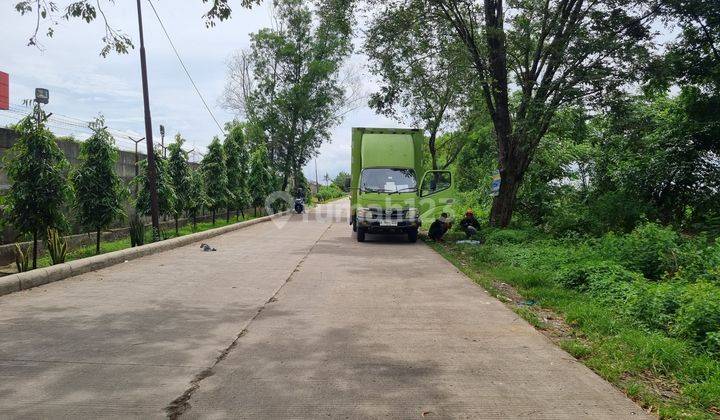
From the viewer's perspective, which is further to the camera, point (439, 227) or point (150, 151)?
point (439, 227)

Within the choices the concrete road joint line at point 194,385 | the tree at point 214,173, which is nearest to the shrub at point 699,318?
→ the concrete road joint line at point 194,385

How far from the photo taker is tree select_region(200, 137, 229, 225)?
21109 millimetres

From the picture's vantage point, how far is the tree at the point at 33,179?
958cm

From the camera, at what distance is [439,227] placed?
15.7 meters

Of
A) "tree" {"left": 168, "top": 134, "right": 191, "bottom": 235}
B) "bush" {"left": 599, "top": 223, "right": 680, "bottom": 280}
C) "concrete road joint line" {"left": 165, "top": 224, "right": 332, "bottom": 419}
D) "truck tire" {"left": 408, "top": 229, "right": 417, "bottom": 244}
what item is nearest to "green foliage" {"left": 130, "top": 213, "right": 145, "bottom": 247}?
"tree" {"left": 168, "top": 134, "right": 191, "bottom": 235}

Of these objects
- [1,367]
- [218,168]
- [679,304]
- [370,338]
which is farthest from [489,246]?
[218,168]

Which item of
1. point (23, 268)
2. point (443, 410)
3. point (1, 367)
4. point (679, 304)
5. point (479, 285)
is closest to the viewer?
point (443, 410)

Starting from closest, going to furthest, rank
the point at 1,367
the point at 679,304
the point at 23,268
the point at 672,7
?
the point at 1,367
the point at 679,304
the point at 23,268
the point at 672,7

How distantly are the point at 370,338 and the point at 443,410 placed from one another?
1.83m

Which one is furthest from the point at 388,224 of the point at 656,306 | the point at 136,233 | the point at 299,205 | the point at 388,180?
the point at 299,205

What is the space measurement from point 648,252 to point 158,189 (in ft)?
42.5

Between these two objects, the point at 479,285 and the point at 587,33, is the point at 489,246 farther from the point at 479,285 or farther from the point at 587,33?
the point at 587,33

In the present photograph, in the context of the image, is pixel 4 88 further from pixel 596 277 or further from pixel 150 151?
pixel 596 277

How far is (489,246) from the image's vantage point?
13.1 metres
